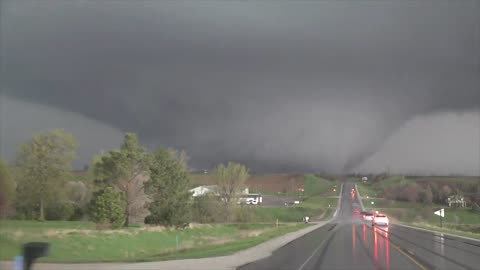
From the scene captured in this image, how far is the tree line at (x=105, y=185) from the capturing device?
216 ft

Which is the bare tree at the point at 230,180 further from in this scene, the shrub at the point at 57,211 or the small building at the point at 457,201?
the small building at the point at 457,201

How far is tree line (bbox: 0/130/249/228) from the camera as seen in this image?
65.9 meters

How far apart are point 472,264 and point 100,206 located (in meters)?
46.0

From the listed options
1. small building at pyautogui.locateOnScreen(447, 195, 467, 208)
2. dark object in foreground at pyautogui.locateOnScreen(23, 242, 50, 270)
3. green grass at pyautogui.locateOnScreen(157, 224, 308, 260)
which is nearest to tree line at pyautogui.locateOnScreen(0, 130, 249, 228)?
green grass at pyautogui.locateOnScreen(157, 224, 308, 260)

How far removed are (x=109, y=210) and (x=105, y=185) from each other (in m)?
9.61

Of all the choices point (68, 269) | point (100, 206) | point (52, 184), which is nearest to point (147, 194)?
point (100, 206)

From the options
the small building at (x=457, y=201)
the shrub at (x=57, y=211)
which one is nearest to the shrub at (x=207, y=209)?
the shrub at (x=57, y=211)

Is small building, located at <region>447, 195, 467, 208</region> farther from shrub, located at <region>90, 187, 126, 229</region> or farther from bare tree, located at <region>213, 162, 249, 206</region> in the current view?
shrub, located at <region>90, 187, 126, 229</region>

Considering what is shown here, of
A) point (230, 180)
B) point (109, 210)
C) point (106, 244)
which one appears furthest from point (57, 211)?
point (106, 244)

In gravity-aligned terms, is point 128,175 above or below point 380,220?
above

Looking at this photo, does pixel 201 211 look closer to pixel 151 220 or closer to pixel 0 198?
pixel 151 220

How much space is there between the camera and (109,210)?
2306 inches

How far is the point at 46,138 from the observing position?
7950cm

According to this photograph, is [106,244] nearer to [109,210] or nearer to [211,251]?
[211,251]
